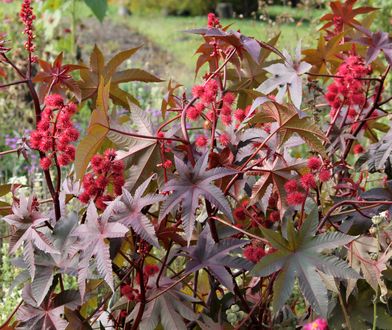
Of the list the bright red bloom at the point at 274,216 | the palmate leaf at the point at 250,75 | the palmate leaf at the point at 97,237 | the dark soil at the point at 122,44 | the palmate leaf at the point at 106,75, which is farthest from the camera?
the dark soil at the point at 122,44

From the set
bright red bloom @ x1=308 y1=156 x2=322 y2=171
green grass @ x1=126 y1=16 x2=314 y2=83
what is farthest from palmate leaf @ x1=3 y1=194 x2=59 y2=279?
green grass @ x1=126 y1=16 x2=314 y2=83

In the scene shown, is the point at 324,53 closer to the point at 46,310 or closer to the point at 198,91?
the point at 198,91

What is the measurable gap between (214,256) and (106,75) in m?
0.58

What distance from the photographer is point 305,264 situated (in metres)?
1.40

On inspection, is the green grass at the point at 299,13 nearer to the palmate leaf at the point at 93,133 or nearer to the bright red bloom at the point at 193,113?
the bright red bloom at the point at 193,113

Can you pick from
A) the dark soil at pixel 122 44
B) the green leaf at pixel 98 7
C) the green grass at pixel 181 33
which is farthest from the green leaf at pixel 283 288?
the dark soil at pixel 122 44

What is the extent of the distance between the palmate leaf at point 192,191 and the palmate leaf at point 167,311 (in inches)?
9.6

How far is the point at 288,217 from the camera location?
1607 mm

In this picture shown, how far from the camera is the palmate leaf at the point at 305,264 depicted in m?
1.38


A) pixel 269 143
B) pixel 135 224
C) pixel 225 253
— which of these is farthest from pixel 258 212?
pixel 135 224

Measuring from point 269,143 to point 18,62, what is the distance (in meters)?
3.41

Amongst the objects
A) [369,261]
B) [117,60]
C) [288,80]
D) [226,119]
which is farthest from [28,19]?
A: [369,261]

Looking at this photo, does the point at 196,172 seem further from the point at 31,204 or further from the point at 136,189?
the point at 31,204

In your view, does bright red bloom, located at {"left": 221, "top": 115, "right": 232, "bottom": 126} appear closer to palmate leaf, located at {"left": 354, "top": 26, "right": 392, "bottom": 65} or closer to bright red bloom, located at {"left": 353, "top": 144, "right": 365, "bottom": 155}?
palmate leaf, located at {"left": 354, "top": 26, "right": 392, "bottom": 65}
